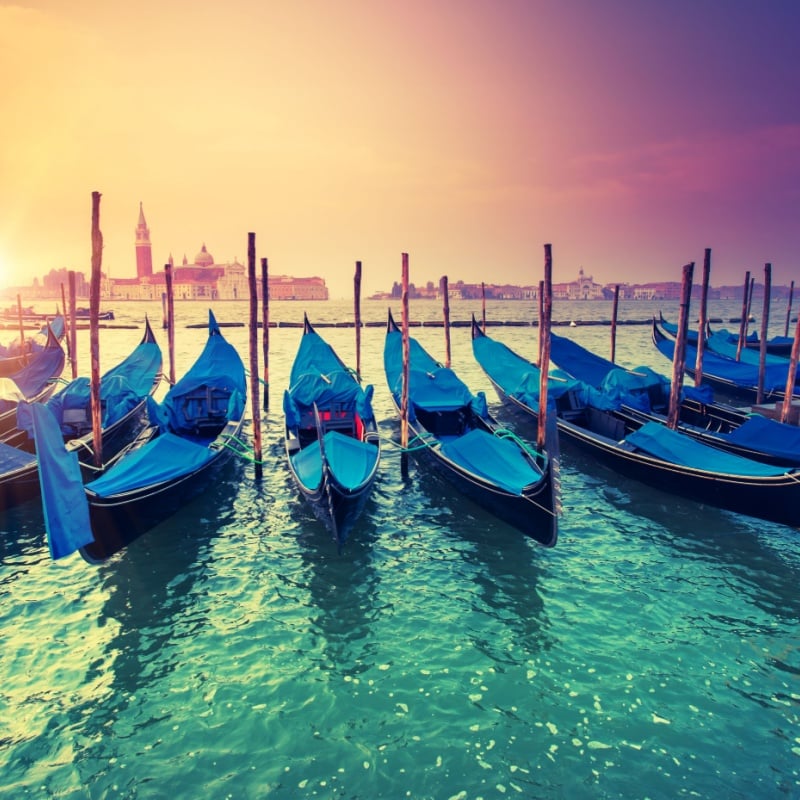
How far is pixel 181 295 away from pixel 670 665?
159621 mm

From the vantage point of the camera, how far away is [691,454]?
828 centimetres

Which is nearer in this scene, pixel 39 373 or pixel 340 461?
pixel 340 461

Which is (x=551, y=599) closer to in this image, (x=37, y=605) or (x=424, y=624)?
(x=424, y=624)

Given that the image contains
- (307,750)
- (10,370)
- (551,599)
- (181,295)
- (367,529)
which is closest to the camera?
(307,750)

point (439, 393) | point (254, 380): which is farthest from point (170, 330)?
point (439, 393)

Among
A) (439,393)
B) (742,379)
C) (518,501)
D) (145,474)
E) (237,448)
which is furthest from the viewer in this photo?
(742,379)

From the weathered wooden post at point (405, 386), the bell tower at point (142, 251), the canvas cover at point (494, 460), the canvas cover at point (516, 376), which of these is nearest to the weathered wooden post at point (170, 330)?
the weathered wooden post at point (405, 386)

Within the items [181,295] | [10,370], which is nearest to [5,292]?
[181,295]

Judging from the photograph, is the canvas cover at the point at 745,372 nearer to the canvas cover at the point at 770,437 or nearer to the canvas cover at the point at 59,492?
the canvas cover at the point at 770,437

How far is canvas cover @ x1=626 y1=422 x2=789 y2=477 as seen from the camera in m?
7.46

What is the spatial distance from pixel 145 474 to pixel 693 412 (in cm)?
994

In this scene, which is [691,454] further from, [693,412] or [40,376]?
[40,376]

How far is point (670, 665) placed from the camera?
5.08 m

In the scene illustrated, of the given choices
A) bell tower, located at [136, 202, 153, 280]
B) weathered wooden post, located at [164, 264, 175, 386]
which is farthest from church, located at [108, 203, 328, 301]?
weathered wooden post, located at [164, 264, 175, 386]
